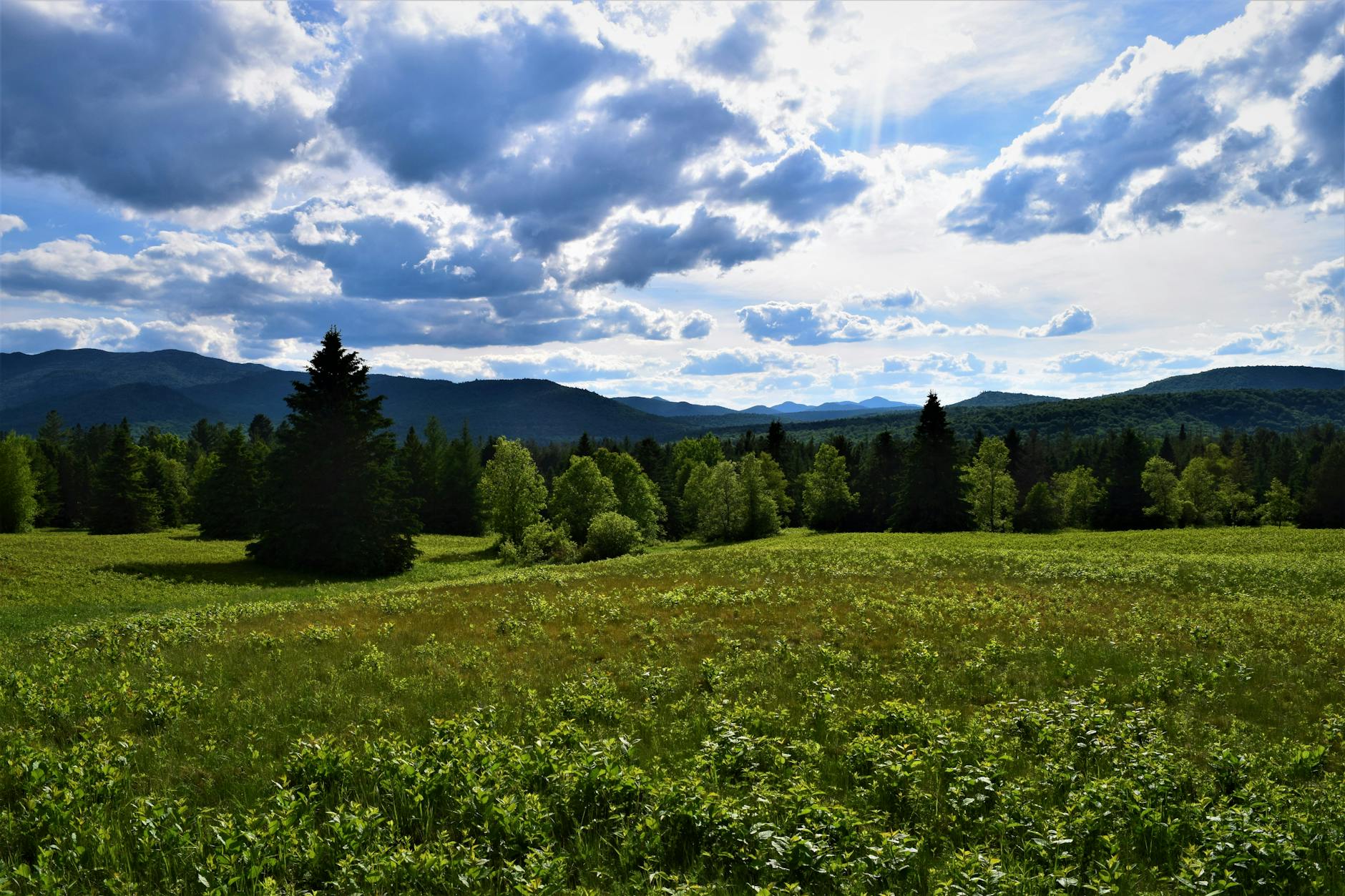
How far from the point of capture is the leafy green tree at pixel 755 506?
6688 cm

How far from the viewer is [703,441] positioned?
338 ft

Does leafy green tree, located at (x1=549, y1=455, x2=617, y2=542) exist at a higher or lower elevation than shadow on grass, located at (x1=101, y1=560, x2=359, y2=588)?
higher

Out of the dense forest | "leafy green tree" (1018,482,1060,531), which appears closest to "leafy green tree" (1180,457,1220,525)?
the dense forest

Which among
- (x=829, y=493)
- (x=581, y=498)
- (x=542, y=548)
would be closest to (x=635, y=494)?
(x=581, y=498)

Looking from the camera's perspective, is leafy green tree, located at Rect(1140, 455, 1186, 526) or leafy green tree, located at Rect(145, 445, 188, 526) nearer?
leafy green tree, located at Rect(1140, 455, 1186, 526)

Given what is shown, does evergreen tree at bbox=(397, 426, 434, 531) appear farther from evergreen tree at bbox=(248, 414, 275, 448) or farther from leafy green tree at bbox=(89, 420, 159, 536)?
evergreen tree at bbox=(248, 414, 275, 448)

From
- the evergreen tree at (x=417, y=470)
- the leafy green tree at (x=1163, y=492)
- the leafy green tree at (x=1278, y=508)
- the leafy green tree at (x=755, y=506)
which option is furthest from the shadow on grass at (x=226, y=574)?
the leafy green tree at (x=1278, y=508)

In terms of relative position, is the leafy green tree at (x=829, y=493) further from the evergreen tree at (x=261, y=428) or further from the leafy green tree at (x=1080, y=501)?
the evergreen tree at (x=261, y=428)

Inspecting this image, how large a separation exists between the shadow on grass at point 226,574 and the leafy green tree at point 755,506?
3859 centimetres

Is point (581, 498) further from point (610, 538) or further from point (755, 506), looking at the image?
point (755, 506)

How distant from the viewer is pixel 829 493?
76.0 metres

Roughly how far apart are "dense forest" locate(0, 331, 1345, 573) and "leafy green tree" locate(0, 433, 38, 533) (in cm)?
17

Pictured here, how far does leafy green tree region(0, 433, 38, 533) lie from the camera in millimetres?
→ 62625

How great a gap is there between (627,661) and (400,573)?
3275 cm
